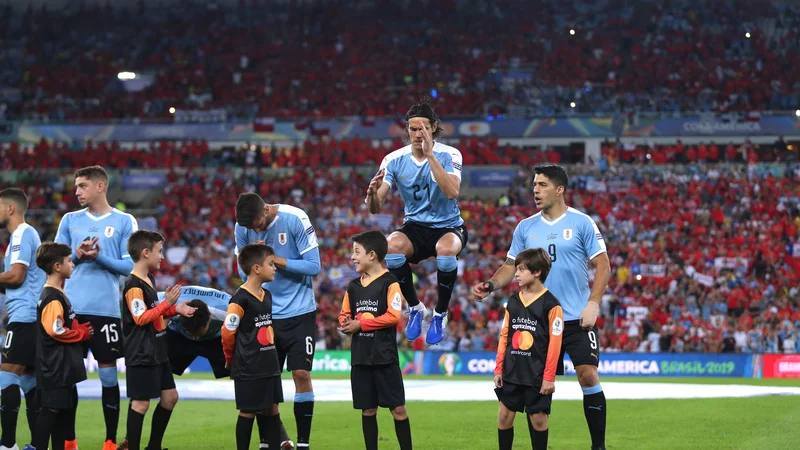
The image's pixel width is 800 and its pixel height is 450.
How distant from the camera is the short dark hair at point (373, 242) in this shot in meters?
9.28

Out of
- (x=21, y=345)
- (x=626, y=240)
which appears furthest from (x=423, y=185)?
(x=626, y=240)

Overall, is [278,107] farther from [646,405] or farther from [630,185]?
[646,405]

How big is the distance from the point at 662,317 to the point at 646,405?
461 inches

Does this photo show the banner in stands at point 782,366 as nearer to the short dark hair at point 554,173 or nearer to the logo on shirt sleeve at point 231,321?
the short dark hair at point 554,173

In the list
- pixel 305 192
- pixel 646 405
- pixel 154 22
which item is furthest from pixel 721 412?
pixel 154 22

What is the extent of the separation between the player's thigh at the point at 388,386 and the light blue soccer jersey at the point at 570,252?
5.65 ft

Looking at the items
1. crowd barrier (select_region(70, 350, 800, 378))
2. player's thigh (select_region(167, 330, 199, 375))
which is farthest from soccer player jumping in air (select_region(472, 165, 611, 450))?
crowd barrier (select_region(70, 350, 800, 378))

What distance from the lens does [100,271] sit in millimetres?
10703

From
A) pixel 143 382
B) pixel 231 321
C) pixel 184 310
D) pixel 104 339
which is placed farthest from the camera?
pixel 104 339

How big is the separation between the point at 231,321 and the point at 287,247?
1.40m

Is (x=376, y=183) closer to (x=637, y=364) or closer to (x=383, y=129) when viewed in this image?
(x=637, y=364)

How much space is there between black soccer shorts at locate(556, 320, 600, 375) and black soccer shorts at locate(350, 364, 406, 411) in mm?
1567

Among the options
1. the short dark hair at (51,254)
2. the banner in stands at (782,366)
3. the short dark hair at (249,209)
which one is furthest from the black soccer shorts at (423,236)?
the banner in stands at (782,366)

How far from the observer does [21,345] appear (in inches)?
422
